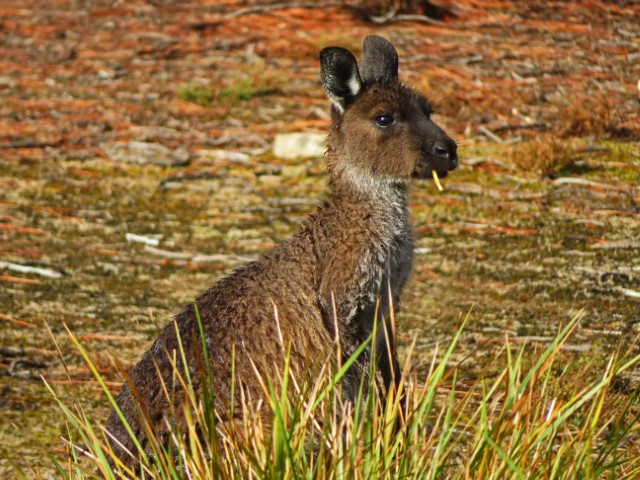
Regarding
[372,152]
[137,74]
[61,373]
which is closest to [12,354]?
[61,373]

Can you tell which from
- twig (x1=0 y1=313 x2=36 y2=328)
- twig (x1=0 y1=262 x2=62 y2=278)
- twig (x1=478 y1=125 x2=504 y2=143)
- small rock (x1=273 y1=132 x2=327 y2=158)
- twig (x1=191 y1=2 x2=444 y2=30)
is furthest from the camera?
twig (x1=191 y1=2 x2=444 y2=30)

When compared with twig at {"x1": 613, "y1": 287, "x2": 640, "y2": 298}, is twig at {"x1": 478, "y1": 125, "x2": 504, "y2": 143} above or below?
above

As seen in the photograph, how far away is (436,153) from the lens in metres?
4.48

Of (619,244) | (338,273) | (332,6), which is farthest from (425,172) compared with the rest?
(332,6)

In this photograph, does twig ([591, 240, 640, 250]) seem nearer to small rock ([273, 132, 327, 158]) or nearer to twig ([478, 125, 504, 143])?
twig ([478, 125, 504, 143])

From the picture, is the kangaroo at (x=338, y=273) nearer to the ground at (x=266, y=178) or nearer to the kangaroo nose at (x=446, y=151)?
the kangaroo nose at (x=446, y=151)

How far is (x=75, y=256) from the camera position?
6988mm

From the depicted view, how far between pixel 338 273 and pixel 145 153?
5.60 m

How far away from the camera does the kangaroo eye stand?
15.0 ft

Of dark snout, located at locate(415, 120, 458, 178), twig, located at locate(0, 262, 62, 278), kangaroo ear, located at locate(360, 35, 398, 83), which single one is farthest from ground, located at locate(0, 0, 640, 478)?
dark snout, located at locate(415, 120, 458, 178)

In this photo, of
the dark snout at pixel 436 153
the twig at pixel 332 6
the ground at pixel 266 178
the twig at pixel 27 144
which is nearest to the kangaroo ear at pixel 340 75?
the dark snout at pixel 436 153

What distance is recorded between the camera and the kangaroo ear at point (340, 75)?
4.32 meters

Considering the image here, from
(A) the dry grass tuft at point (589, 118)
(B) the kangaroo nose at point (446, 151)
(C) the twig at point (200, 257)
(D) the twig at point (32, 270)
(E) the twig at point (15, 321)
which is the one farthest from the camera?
(A) the dry grass tuft at point (589, 118)

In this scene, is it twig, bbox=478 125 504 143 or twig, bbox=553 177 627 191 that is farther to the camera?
twig, bbox=478 125 504 143
